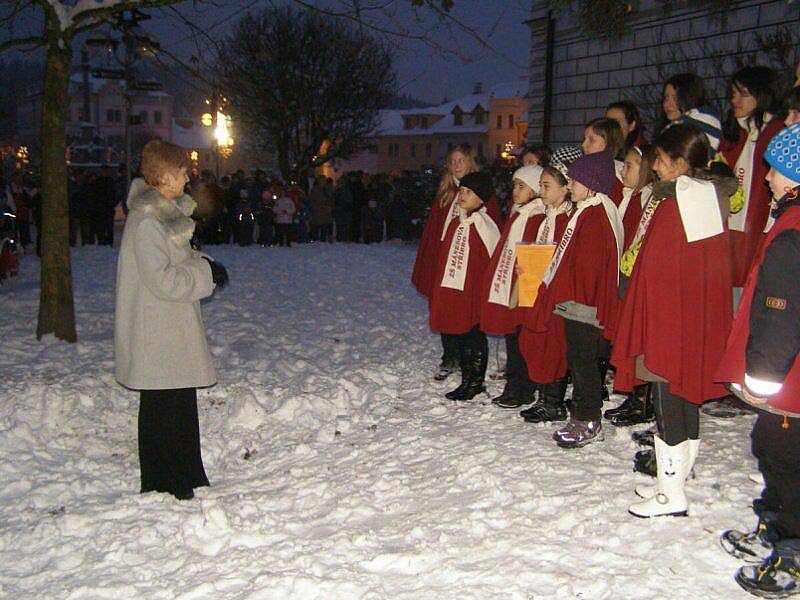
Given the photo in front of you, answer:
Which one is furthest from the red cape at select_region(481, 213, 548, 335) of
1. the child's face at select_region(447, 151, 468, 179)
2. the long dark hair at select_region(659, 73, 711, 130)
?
the long dark hair at select_region(659, 73, 711, 130)

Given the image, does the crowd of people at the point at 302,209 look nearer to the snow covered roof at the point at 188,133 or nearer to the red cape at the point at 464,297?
the red cape at the point at 464,297

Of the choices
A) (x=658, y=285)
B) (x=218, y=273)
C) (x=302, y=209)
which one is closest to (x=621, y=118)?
(x=658, y=285)

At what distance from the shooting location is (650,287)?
3.88 metres

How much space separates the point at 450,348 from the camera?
22.9ft

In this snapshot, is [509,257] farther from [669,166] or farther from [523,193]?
[669,166]

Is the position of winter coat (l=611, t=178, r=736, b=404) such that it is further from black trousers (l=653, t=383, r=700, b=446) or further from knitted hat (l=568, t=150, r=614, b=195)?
knitted hat (l=568, t=150, r=614, b=195)

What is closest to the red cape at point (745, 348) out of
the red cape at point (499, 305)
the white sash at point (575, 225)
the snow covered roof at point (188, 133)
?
the white sash at point (575, 225)

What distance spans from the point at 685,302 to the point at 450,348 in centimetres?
335

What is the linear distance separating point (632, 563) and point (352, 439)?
2.52 m

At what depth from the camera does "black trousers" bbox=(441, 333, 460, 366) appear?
6875mm

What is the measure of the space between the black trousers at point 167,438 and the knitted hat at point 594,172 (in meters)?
2.82

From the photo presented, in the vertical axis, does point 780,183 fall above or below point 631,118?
below

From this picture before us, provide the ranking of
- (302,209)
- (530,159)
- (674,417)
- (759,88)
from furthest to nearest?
1. (302,209)
2. (530,159)
3. (759,88)
4. (674,417)

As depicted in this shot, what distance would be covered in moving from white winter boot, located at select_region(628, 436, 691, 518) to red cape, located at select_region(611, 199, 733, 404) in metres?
0.31
